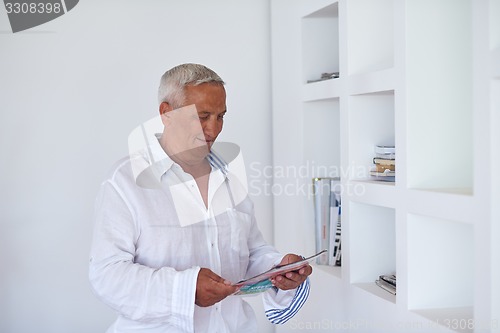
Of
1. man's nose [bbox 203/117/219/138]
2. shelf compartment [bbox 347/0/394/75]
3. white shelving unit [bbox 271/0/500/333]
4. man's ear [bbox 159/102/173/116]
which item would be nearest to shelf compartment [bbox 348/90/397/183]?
white shelving unit [bbox 271/0/500/333]

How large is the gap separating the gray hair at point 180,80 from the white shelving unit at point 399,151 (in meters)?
0.65

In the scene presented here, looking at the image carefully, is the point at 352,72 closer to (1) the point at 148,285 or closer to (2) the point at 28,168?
(1) the point at 148,285

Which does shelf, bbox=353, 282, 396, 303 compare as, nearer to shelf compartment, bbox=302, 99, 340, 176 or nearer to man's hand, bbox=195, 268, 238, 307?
shelf compartment, bbox=302, 99, 340, 176

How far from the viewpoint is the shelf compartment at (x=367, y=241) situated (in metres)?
2.82

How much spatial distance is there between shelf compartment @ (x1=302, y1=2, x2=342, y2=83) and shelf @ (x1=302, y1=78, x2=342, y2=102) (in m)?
0.08

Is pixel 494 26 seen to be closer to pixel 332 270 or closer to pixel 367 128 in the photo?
pixel 367 128

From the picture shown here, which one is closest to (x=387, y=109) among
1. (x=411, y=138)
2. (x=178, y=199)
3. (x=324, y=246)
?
(x=411, y=138)

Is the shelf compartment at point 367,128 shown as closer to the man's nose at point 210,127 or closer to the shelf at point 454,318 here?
the shelf at point 454,318

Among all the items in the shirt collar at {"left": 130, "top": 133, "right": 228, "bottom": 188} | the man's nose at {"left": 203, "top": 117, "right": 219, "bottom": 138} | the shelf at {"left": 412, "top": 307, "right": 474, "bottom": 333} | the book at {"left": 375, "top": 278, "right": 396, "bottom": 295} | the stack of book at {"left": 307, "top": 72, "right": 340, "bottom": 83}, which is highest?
the stack of book at {"left": 307, "top": 72, "right": 340, "bottom": 83}

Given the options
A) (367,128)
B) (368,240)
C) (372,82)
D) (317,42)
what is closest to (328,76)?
(317,42)

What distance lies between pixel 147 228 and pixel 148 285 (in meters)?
0.19

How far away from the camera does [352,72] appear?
9.19ft

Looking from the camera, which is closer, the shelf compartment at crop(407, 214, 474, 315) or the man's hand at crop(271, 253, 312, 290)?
the man's hand at crop(271, 253, 312, 290)

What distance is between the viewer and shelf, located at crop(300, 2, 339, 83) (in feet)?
10.7
